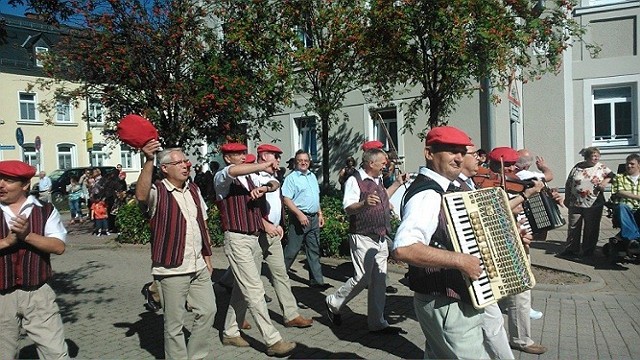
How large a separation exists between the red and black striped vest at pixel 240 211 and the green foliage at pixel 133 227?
7345 millimetres

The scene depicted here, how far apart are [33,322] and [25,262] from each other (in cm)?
44

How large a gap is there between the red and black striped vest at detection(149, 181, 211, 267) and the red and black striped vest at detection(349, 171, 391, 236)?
199cm

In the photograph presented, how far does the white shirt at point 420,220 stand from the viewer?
2.80 m

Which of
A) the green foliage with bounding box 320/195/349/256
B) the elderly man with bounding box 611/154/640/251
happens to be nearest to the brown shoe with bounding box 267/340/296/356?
the green foliage with bounding box 320/195/349/256

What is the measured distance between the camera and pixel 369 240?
218 inches

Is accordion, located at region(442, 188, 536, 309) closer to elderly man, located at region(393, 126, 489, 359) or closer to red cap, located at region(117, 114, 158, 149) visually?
elderly man, located at region(393, 126, 489, 359)

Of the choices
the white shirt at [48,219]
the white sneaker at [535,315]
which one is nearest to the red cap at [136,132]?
the white shirt at [48,219]

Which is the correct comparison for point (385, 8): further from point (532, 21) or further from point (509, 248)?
point (509, 248)

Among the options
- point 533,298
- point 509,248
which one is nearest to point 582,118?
point 533,298

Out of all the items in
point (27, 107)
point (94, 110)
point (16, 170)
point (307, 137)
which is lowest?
point (16, 170)

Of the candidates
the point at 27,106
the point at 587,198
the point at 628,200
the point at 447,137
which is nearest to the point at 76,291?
the point at 447,137

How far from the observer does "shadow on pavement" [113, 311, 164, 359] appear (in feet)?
17.2

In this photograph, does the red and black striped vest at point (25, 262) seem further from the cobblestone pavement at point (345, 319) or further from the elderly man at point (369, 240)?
the elderly man at point (369, 240)

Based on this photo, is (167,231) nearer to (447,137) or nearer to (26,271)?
(26,271)
